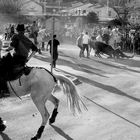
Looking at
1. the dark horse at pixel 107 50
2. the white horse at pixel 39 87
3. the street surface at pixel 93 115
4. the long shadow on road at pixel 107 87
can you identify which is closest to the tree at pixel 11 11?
the dark horse at pixel 107 50

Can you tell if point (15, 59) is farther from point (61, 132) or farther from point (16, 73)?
point (61, 132)

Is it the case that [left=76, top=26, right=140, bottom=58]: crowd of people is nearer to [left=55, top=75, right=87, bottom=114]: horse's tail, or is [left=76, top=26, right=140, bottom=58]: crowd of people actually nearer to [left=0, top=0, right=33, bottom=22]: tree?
[left=55, top=75, right=87, bottom=114]: horse's tail

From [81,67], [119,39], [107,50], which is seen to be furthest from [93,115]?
[119,39]

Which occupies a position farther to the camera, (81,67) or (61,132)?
(81,67)

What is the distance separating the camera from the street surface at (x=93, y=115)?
7262 mm

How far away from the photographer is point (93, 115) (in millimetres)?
8734

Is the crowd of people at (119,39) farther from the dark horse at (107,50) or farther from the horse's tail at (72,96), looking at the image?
the horse's tail at (72,96)

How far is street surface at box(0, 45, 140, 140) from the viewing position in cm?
726

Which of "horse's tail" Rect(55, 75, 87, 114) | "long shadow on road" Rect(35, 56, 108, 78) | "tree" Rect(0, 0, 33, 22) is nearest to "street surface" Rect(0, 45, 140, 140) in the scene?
"horse's tail" Rect(55, 75, 87, 114)

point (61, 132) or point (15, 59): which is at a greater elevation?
point (15, 59)

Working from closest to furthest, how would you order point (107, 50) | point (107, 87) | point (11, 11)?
point (107, 87)
point (107, 50)
point (11, 11)

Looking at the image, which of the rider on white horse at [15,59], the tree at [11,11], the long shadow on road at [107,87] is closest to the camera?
the rider on white horse at [15,59]

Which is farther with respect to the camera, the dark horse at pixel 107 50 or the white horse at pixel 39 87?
the dark horse at pixel 107 50

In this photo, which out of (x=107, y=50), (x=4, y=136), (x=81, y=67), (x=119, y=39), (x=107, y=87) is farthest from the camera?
(x=119, y=39)
